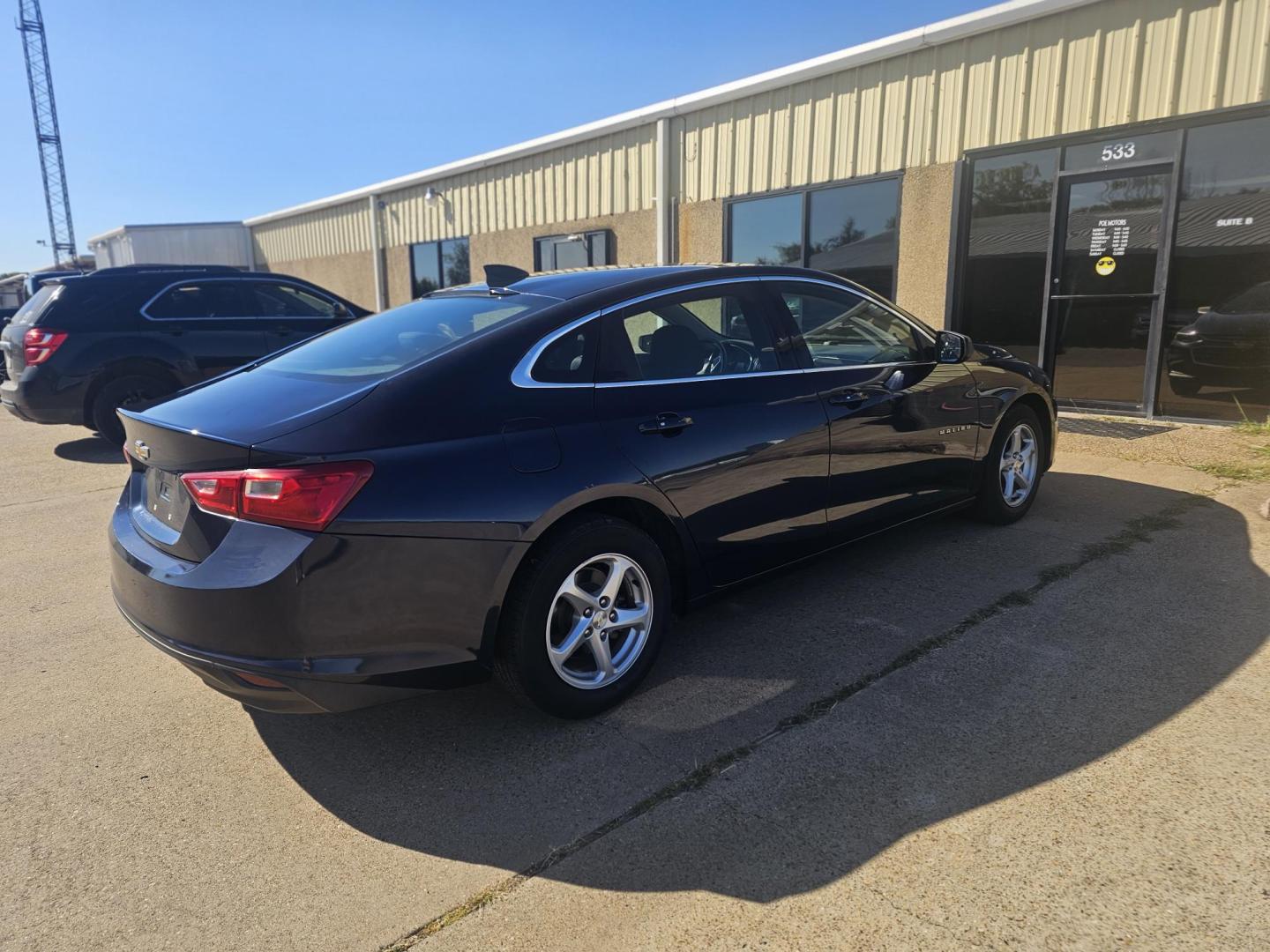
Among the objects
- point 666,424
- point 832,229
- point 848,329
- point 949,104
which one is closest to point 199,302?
point 832,229

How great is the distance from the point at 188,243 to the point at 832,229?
23143 mm

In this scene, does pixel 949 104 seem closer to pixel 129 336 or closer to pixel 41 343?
pixel 129 336

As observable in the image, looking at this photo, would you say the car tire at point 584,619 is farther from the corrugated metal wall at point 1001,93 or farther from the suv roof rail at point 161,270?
the suv roof rail at point 161,270

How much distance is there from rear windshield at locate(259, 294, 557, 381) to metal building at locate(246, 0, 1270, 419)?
672 cm

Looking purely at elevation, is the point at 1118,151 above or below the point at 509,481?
above

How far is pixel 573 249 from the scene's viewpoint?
43.9 feet

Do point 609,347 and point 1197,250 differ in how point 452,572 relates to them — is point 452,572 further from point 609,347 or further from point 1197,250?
point 1197,250

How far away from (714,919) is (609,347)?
74.3 inches

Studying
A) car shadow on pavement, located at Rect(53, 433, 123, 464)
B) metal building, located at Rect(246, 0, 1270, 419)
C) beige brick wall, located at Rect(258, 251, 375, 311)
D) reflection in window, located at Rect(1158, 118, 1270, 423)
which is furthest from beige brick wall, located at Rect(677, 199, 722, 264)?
beige brick wall, located at Rect(258, 251, 375, 311)

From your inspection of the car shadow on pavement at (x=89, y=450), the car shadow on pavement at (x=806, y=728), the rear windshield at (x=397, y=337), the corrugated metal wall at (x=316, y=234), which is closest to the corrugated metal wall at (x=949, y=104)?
the car shadow on pavement at (x=806, y=728)

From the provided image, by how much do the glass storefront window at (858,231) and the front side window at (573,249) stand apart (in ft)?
11.7

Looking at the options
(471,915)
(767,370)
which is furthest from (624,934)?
(767,370)

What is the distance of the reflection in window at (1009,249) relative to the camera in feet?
26.8

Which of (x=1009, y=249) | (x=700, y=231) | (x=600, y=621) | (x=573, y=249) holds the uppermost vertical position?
(x=700, y=231)
